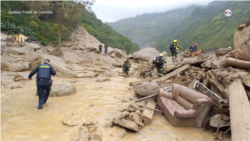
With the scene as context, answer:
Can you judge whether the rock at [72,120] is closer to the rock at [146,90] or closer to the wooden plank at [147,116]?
the wooden plank at [147,116]

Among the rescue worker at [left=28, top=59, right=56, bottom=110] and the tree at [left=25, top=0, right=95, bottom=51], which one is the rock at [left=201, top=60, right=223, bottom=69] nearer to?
the rescue worker at [left=28, top=59, right=56, bottom=110]

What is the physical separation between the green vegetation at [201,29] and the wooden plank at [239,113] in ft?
122

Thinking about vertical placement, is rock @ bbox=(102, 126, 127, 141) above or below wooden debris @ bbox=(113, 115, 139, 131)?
below

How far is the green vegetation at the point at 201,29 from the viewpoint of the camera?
1687 inches

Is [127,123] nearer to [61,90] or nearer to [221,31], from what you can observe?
[61,90]

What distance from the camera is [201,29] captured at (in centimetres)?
6156

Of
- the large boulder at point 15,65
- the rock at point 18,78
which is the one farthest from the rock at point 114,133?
the large boulder at point 15,65

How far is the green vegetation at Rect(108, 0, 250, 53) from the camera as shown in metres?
42.8

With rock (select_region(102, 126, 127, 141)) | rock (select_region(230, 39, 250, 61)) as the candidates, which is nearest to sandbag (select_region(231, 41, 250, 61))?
rock (select_region(230, 39, 250, 61))

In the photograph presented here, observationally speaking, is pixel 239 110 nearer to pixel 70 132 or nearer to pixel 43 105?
pixel 70 132

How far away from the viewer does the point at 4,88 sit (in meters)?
5.97

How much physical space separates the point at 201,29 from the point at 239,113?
66425 mm

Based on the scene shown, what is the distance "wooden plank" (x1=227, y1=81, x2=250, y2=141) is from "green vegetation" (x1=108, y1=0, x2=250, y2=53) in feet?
122

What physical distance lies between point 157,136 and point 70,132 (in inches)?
61.0
